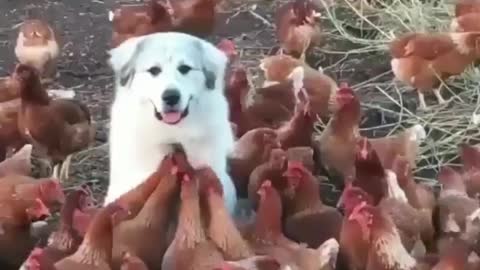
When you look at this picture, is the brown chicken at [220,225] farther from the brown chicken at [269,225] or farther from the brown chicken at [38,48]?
the brown chicken at [38,48]

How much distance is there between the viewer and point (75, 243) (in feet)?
10.6

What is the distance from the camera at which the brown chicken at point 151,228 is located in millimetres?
3129

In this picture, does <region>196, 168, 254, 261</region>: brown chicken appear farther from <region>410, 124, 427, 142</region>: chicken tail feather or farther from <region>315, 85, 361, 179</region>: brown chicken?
<region>410, 124, 427, 142</region>: chicken tail feather

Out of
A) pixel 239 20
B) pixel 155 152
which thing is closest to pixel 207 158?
pixel 155 152

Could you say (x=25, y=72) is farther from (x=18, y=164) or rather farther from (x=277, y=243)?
(x=277, y=243)

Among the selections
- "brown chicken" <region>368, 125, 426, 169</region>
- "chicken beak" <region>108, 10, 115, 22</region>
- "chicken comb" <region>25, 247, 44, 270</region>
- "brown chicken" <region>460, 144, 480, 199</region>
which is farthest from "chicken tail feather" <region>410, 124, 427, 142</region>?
"chicken beak" <region>108, 10, 115, 22</region>

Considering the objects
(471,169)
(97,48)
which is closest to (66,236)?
(471,169)

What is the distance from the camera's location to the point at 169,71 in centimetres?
335

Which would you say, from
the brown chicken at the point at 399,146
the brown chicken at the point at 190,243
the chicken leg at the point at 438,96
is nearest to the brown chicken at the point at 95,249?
the brown chicken at the point at 190,243

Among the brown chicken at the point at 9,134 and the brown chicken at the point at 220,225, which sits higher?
the brown chicken at the point at 9,134

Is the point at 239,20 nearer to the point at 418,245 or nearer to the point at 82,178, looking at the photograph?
the point at 82,178

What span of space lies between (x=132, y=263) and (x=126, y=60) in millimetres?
722

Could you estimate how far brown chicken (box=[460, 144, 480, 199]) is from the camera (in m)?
3.48

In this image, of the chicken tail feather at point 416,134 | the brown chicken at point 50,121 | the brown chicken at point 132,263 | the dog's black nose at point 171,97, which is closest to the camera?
the brown chicken at point 132,263
